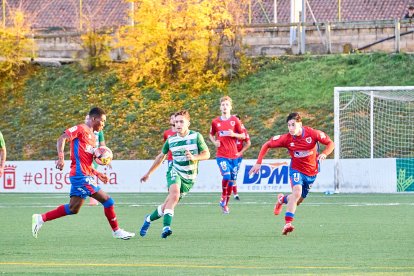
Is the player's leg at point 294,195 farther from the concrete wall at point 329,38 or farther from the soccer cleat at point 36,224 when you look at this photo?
the concrete wall at point 329,38

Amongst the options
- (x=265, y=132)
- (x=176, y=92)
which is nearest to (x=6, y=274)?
(x=265, y=132)

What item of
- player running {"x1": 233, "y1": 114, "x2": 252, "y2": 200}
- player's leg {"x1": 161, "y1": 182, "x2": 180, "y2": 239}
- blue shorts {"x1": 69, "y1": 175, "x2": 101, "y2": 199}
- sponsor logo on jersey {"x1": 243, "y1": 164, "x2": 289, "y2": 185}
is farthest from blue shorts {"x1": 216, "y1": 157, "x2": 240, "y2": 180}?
sponsor logo on jersey {"x1": 243, "y1": 164, "x2": 289, "y2": 185}

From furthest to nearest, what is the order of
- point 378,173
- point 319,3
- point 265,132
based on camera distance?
1. point 319,3
2. point 265,132
3. point 378,173

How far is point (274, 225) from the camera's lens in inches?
656

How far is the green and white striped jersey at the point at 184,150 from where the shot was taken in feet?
48.9

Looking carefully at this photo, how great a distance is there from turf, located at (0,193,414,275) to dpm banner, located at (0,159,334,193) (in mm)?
7823

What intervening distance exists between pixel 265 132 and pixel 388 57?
645 centimetres

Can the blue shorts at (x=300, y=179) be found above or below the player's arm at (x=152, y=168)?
below

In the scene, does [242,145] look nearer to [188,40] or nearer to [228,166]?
[228,166]

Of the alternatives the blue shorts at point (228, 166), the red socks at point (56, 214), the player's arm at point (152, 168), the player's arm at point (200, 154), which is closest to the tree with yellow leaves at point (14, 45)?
the blue shorts at point (228, 166)

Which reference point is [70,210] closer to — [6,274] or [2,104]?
[6,274]

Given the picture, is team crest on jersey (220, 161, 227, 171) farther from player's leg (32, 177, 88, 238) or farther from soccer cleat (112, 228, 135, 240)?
soccer cleat (112, 228, 135, 240)

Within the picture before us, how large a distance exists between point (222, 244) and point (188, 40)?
28.9 m

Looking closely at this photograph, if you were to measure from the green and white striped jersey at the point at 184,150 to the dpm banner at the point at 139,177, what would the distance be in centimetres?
1475
